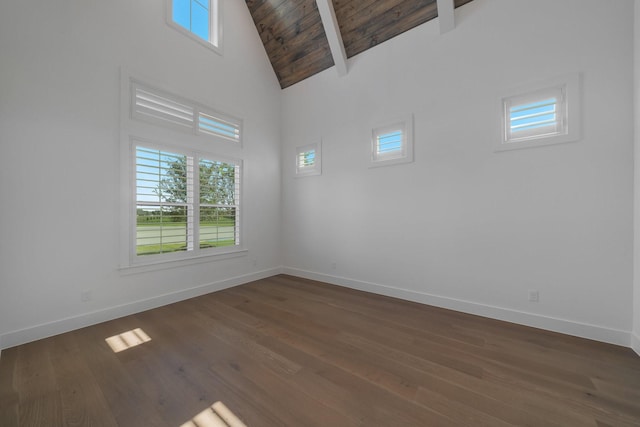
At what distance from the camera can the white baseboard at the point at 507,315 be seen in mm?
2297

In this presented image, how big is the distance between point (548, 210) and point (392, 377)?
234 cm

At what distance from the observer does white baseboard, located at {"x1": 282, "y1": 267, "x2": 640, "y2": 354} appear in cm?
230

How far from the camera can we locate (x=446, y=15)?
9.92ft

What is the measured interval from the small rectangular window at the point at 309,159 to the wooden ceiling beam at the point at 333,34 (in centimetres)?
131

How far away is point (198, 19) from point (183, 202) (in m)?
2.86

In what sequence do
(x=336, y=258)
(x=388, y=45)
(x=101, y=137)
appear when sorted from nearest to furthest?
(x=101, y=137)
(x=388, y=45)
(x=336, y=258)

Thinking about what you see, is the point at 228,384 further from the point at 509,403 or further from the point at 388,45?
the point at 388,45

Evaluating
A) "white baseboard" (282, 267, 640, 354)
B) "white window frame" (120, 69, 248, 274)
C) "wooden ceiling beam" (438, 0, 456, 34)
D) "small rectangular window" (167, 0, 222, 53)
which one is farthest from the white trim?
"small rectangular window" (167, 0, 222, 53)

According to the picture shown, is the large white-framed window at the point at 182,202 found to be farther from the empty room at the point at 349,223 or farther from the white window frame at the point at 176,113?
the white window frame at the point at 176,113

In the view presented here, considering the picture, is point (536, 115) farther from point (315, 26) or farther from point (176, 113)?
point (176, 113)

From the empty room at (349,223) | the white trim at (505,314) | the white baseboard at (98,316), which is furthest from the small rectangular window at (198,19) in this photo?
the white trim at (505,314)

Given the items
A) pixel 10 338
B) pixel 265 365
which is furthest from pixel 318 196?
pixel 10 338

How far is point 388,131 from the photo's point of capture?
3.65 m

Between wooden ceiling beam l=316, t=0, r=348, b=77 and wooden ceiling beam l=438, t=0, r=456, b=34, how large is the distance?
4.70 feet
